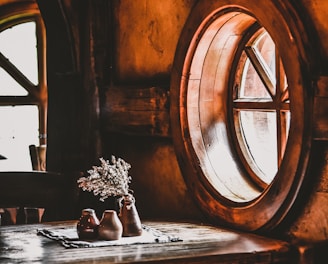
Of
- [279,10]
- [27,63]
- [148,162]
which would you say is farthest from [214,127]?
[27,63]

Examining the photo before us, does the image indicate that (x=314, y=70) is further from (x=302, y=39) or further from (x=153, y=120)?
(x=153, y=120)

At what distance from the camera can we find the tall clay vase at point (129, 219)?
3.90 m

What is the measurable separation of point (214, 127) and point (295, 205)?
102 centimetres

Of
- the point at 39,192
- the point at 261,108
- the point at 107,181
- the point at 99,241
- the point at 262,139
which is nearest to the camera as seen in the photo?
the point at 99,241

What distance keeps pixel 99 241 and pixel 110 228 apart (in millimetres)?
85

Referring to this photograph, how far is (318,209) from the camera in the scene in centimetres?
360

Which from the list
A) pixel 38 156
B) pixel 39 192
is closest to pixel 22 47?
pixel 38 156

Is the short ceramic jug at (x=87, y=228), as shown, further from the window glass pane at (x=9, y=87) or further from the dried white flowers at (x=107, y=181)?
the window glass pane at (x=9, y=87)

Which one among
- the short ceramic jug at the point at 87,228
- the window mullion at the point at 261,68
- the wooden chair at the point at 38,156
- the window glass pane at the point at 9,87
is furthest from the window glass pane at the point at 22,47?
the short ceramic jug at the point at 87,228

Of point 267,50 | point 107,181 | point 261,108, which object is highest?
point 267,50

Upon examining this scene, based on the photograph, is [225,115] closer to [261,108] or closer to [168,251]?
[261,108]

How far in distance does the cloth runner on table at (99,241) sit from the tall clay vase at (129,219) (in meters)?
0.04

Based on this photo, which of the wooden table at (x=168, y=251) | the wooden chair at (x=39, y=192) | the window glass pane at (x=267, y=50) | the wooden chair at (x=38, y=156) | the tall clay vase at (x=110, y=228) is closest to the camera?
the wooden table at (x=168, y=251)

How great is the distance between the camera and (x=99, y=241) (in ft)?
12.3
